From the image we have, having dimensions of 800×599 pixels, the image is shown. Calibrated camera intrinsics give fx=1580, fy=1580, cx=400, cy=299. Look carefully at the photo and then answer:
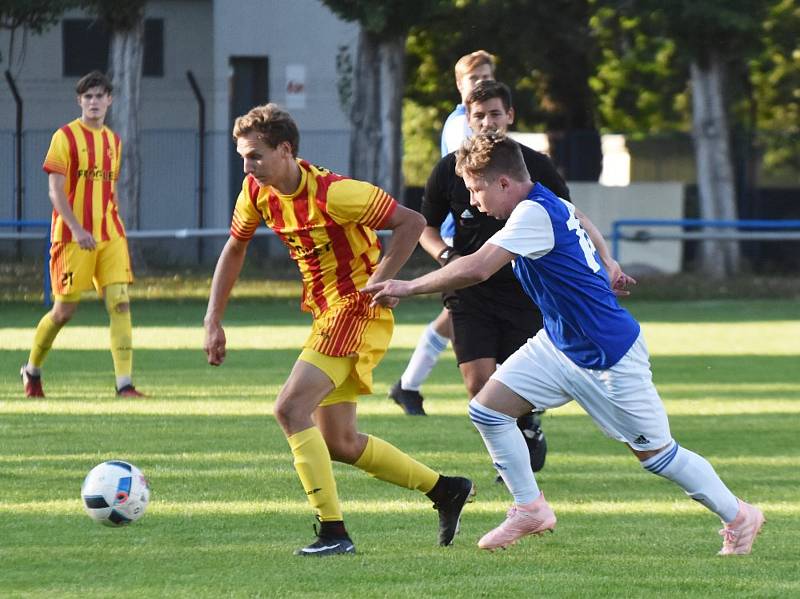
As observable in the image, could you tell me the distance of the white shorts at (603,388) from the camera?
5.79 m

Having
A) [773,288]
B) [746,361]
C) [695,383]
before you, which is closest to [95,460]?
[695,383]

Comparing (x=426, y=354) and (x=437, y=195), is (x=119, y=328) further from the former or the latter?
(x=437, y=195)

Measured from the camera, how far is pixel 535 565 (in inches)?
223

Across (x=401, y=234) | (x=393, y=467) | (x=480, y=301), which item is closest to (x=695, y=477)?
(x=393, y=467)

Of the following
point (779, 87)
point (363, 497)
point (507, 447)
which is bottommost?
point (363, 497)

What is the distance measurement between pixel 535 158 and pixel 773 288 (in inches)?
614

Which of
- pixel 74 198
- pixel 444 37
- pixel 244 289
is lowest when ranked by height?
pixel 244 289

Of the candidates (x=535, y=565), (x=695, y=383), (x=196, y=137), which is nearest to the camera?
(x=535, y=565)

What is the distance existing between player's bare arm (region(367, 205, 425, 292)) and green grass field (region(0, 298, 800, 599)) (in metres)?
1.09

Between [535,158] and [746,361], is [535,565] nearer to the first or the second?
[535,158]

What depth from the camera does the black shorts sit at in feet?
26.0

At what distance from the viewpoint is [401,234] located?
615 cm

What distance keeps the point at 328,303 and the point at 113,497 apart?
3.71 feet

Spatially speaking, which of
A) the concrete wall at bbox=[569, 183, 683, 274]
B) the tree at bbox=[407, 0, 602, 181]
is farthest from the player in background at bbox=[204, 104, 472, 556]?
the tree at bbox=[407, 0, 602, 181]
